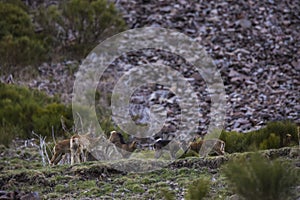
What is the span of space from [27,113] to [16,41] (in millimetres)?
3066

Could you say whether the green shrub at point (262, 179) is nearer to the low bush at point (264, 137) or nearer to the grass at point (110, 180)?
the grass at point (110, 180)

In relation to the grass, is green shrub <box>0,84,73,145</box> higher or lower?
Result: higher

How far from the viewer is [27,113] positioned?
1355 centimetres

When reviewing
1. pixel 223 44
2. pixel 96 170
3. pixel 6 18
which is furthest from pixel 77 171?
pixel 6 18

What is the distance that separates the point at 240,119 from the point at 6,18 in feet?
22.7

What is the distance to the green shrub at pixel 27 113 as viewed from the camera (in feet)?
41.7

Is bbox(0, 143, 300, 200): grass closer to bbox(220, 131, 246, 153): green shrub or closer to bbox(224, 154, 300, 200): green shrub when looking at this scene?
bbox(224, 154, 300, 200): green shrub

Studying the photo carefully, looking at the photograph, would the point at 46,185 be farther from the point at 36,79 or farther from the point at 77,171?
the point at 36,79

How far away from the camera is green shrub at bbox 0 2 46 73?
51.3 feet

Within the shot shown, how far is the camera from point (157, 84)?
14992mm

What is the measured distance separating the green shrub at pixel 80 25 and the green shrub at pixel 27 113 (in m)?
2.54

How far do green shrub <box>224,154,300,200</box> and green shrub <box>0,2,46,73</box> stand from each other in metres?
11.1

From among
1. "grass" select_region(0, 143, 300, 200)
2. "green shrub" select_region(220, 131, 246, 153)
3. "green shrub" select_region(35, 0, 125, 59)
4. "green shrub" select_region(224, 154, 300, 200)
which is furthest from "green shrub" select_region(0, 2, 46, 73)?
"green shrub" select_region(224, 154, 300, 200)

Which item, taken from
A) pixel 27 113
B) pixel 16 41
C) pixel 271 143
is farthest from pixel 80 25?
pixel 271 143
